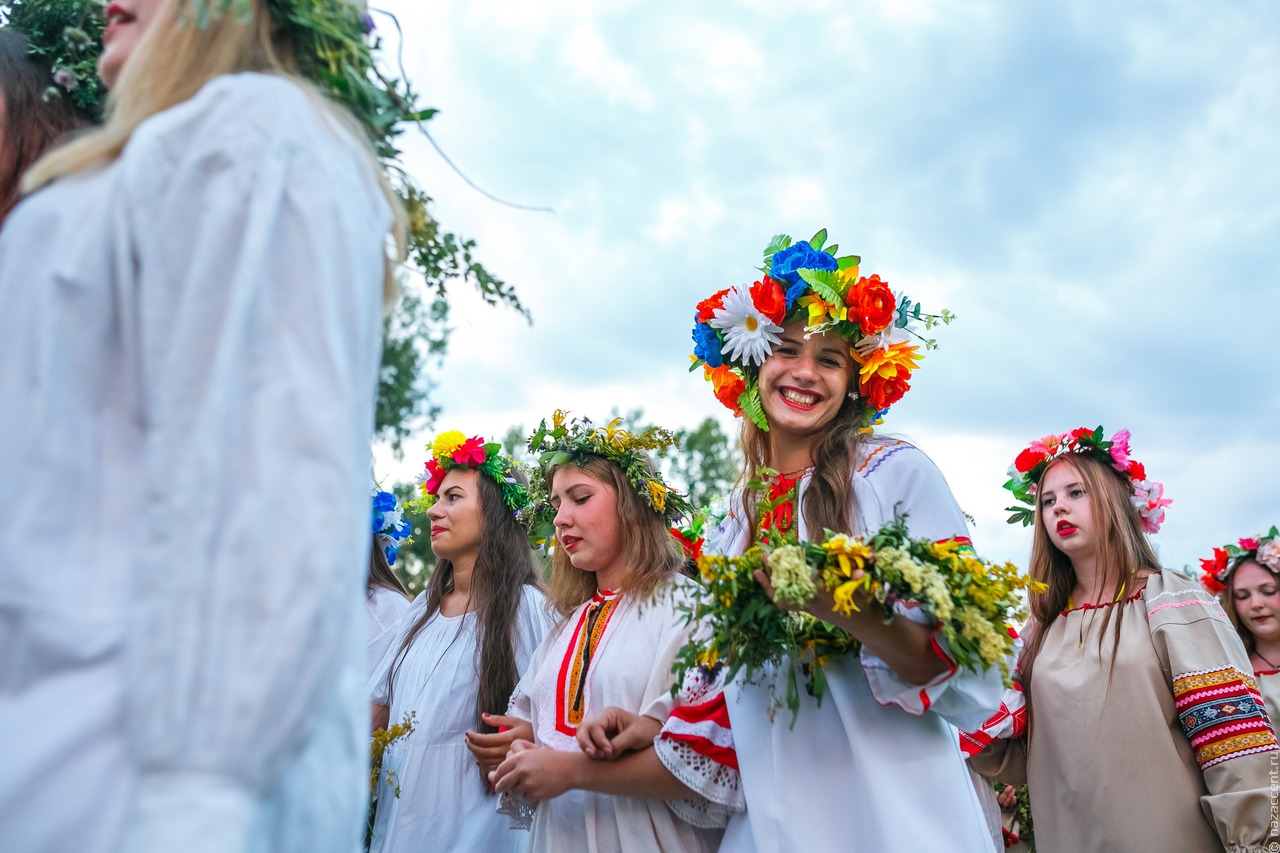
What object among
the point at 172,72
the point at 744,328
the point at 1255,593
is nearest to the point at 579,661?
the point at 744,328

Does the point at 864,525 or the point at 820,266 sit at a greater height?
the point at 820,266

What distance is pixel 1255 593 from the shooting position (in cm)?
670

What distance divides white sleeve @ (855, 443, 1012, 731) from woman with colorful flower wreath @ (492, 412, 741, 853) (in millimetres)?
646

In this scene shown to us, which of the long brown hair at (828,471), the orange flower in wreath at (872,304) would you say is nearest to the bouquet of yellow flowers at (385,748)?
the long brown hair at (828,471)

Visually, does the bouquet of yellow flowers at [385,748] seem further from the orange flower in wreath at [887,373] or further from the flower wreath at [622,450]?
the orange flower in wreath at [887,373]

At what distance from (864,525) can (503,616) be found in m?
2.48

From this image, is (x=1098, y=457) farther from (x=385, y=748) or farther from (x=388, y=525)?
(x=388, y=525)

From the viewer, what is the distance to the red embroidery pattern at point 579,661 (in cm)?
412

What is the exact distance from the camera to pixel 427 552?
29.5 meters

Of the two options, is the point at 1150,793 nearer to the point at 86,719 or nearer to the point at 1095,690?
the point at 1095,690

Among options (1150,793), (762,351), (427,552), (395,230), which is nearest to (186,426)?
(395,230)

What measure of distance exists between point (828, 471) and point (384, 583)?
12.8 ft

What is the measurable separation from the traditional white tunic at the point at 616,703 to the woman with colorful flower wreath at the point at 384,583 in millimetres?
1703

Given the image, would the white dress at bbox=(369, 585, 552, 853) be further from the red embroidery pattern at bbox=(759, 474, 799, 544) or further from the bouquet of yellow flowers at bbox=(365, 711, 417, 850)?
the red embroidery pattern at bbox=(759, 474, 799, 544)
